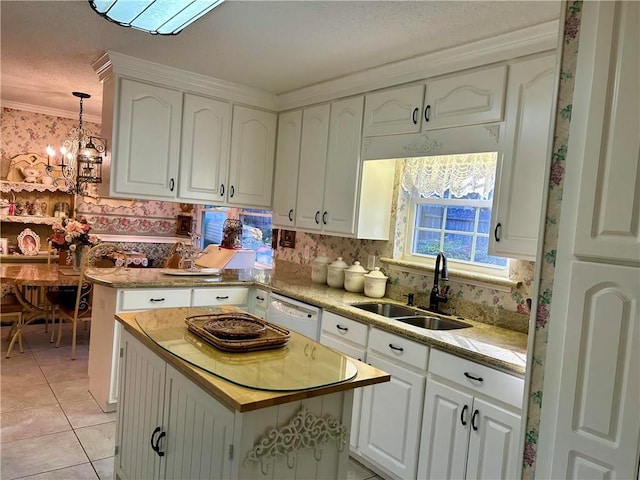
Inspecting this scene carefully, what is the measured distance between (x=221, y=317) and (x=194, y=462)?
671 mm

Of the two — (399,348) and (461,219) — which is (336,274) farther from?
(399,348)

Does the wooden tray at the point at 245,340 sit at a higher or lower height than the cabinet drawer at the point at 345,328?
higher

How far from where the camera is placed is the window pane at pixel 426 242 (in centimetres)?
323

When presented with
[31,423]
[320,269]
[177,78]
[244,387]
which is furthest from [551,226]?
[31,423]

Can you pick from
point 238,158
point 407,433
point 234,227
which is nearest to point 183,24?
point 238,158

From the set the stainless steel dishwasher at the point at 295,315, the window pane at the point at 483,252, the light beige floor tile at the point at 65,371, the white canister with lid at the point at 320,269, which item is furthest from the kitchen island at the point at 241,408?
the light beige floor tile at the point at 65,371

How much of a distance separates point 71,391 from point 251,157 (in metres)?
2.28

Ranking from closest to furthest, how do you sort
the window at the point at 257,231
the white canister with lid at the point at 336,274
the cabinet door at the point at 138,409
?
the cabinet door at the point at 138,409 < the white canister with lid at the point at 336,274 < the window at the point at 257,231

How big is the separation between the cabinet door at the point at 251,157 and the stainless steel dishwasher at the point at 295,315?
101 cm

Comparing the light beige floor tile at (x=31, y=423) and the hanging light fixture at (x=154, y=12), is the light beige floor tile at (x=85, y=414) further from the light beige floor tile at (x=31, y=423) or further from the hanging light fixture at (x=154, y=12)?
the hanging light fixture at (x=154, y=12)

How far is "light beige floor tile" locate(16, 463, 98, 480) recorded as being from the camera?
2453mm

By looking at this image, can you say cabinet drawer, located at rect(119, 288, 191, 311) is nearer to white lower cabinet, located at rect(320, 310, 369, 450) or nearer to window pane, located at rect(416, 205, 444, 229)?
white lower cabinet, located at rect(320, 310, 369, 450)

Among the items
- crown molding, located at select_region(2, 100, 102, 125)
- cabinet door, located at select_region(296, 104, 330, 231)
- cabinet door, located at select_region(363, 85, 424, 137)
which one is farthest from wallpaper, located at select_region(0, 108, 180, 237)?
cabinet door, located at select_region(363, 85, 424, 137)

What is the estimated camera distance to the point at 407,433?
2.39 metres
